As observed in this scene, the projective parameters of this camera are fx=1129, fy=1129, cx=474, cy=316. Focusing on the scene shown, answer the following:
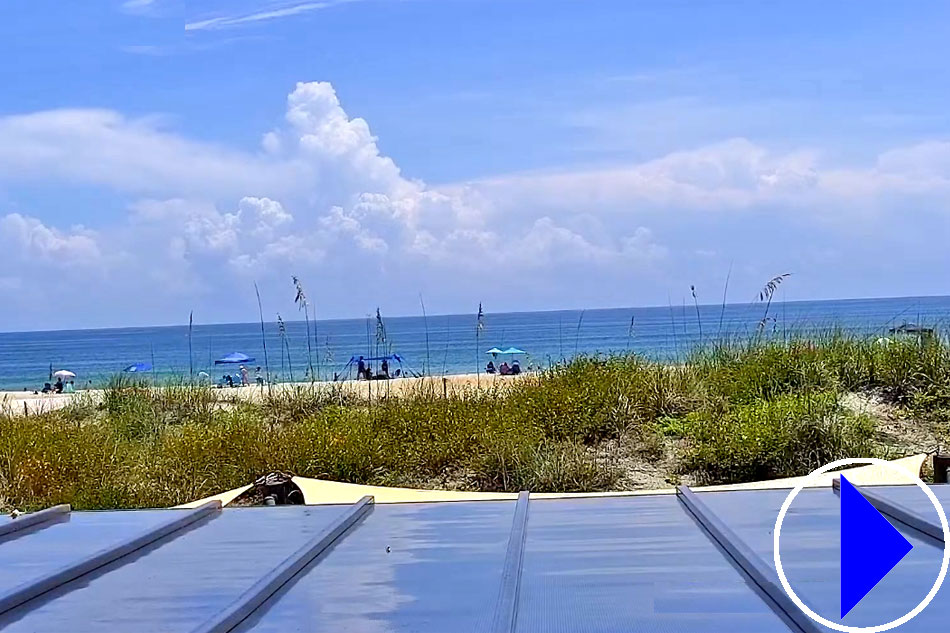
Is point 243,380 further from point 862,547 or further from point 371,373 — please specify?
point 862,547

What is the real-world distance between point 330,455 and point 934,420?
5329 millimetres

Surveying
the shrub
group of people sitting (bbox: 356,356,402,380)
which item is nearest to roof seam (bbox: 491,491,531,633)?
the shrub

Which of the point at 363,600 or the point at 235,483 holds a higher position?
the point at 363,600

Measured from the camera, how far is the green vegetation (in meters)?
8.47

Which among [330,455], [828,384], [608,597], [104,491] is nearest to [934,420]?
[828,384]

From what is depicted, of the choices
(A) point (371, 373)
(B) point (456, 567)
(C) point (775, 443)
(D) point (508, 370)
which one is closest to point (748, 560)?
(B) point (456, 567)

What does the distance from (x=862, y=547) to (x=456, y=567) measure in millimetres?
1199

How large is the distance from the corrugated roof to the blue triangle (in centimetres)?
4

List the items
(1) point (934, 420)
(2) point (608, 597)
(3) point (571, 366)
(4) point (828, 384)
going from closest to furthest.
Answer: (2) point (608, 597) < (1) point (934, 420) < (4) point (828, 384) < (3) point (571, 366)

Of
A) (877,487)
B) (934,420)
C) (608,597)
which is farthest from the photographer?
(934,420)

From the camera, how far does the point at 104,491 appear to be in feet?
25.7

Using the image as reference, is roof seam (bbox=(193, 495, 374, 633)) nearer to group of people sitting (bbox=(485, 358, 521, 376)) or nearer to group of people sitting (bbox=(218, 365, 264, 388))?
group of people sitting (bbox=(218, 365, 264, 388))

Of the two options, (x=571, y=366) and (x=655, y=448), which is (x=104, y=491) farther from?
(x=571, y=366)

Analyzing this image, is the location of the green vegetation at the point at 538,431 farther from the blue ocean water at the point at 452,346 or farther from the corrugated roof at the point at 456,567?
the corrugated roof at the point at 456,567
